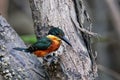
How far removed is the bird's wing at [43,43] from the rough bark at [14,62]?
0.15 meters

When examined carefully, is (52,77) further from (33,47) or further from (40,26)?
(40,26)

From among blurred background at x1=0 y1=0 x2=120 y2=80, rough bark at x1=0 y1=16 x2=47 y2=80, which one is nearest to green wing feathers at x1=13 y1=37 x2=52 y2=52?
rough bark at x1=0 y1=16 x2=47 y2=80

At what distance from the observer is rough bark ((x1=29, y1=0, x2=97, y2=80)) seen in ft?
10.5

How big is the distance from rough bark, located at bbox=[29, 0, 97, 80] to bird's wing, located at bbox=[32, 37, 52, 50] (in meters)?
0.09

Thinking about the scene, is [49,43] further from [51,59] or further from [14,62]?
[14,62]

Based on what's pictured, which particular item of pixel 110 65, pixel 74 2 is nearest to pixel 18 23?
pixel 110 65

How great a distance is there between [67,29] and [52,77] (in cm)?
43

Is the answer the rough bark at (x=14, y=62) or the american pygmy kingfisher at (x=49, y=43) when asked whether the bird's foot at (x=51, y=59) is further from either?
the rough bark at (x=14, y=62)

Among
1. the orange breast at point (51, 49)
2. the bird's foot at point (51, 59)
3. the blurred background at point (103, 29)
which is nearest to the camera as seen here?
the bird's foot at point (51, 59)

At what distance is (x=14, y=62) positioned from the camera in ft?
10.6

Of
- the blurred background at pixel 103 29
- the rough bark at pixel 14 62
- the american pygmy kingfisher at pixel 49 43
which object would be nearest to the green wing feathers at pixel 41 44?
the american pygmy kingfisher at pixel 49 43

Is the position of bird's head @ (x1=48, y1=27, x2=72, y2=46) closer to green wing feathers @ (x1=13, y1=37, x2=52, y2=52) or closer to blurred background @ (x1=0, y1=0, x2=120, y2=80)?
green wing feathers @ (x1=13, y1=37, x2=52, y2=52)

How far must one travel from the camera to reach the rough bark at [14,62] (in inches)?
126

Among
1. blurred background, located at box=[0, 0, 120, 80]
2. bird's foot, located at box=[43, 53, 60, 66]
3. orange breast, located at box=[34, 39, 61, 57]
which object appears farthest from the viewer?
blurred background, located at box=[0, 0, 120, 80]
